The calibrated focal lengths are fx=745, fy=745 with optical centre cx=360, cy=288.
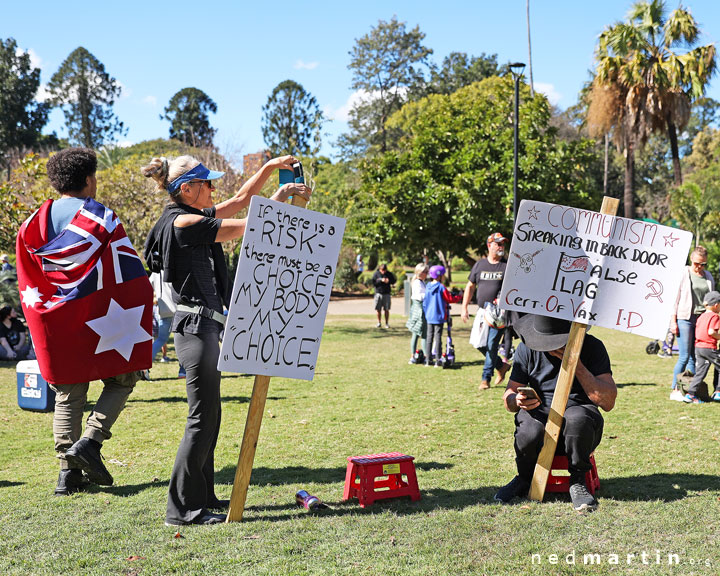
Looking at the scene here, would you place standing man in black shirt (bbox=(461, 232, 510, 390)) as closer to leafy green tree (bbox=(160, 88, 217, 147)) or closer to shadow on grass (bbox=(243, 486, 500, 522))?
shadow on grass (bbox=(243, 486, 500, 522))

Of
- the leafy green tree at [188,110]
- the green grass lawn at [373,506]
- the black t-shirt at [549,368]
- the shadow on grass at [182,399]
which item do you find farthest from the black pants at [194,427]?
the leafy green tree at [188,110]

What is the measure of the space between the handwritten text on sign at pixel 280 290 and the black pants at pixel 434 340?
7.80 m

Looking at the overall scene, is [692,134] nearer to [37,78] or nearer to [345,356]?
[37,78]

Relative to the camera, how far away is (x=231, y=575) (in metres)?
3.56

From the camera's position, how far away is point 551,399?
16.0ft

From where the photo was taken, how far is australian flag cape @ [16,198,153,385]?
16.1ft

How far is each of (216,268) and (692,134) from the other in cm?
7208

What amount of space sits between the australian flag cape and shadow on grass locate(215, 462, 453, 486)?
3.91 ft

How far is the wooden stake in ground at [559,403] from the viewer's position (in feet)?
15.2

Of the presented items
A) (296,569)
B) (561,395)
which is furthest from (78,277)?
(561,395)

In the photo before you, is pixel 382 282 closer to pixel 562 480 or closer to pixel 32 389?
pixel 32 389

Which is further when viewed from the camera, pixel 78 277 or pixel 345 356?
pixel 345 356

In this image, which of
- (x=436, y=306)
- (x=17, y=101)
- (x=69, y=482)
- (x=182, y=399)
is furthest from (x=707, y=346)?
(x=17, y=101)

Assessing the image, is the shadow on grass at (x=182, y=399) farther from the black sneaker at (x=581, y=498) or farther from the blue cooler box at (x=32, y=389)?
the black sneaker at (x=581, y=498)
